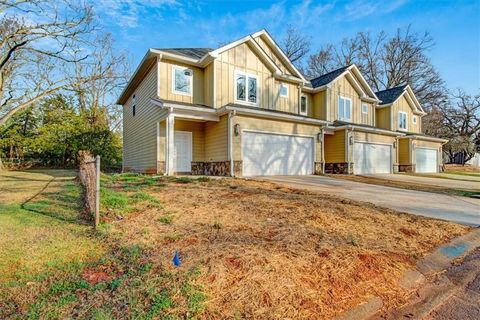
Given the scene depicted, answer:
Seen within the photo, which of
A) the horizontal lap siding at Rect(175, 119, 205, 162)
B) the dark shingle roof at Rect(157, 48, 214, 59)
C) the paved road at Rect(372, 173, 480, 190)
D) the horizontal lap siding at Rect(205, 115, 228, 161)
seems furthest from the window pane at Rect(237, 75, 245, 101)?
the paved road at Rect(372, 173, 480, 190)

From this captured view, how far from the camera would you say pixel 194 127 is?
13.9m

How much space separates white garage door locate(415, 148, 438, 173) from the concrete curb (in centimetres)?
1904

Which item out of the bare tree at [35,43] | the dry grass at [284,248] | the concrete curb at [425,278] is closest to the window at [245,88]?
the bare tree at [35,43]

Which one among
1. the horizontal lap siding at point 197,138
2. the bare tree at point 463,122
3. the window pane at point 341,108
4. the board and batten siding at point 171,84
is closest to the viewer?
the board and batten siding at point 171,84

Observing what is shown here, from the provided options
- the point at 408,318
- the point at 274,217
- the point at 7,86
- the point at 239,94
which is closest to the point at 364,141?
the point at 239,94

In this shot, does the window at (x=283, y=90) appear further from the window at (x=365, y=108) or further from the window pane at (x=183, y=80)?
the window at (x=365, y=108)

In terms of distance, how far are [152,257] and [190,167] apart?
1106 centimetres

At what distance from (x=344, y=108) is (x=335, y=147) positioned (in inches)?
145

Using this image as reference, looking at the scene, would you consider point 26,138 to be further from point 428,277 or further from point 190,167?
point 428,277

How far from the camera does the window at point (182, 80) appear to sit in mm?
13128

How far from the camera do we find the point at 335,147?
55.9 ft

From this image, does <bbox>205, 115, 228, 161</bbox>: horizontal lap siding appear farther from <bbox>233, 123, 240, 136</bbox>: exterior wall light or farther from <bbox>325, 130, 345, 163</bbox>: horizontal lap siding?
<bbox>325, 130, 345, 163</bbox>: horizontal lap siding

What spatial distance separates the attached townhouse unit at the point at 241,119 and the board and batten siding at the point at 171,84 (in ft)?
0.15

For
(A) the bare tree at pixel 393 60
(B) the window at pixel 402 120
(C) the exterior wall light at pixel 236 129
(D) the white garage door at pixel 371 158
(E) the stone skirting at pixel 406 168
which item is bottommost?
(E) the stone skirting at pixel 406 168
